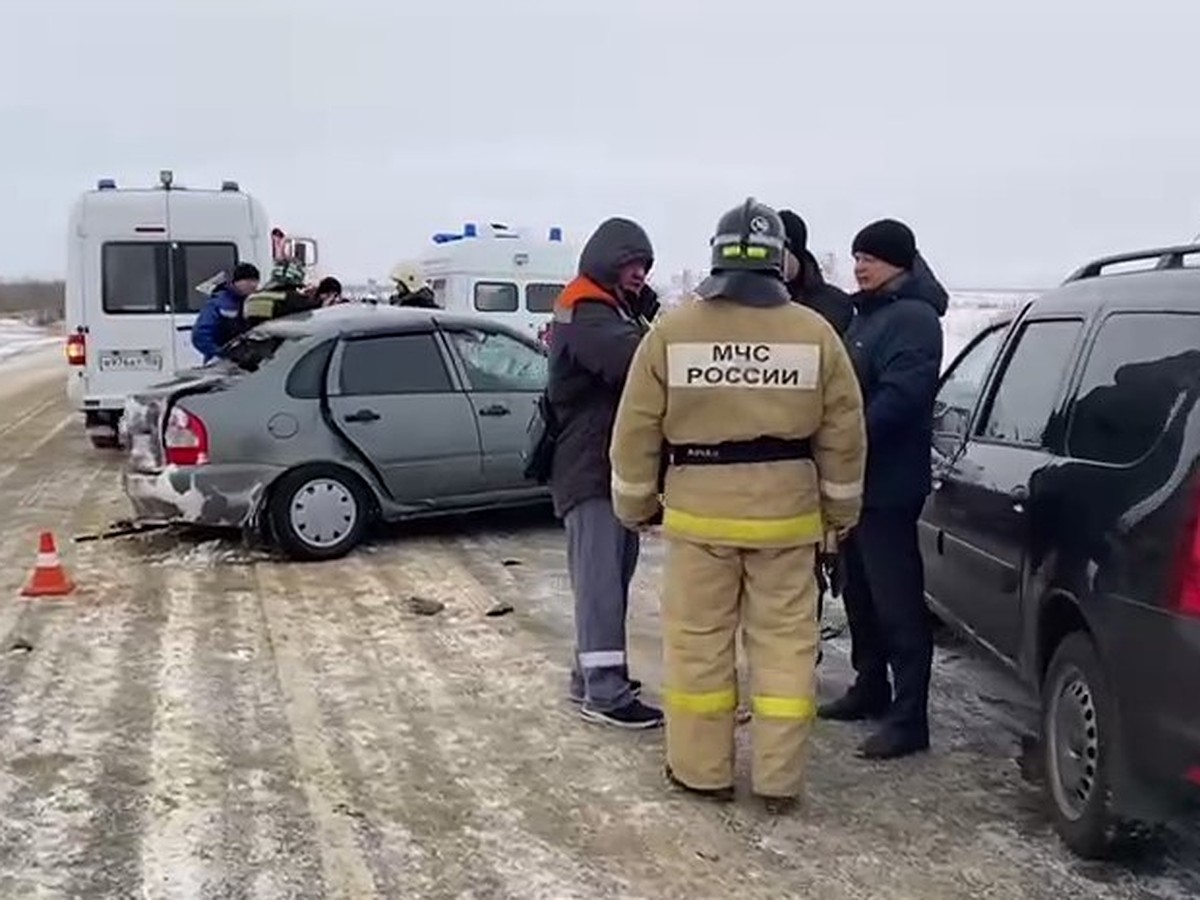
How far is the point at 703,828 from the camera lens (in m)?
4.50

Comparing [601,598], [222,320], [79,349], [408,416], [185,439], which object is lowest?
[601,598]

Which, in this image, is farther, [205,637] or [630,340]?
[205,637]

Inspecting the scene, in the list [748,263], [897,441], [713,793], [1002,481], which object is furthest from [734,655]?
[748,263]

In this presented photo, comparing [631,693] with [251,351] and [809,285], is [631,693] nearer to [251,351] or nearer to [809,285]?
[809,285]

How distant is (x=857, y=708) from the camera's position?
18.7 ft

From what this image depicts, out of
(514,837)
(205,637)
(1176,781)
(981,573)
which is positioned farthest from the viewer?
(205,637)

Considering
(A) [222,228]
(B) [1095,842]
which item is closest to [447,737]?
(B) [1095,842]

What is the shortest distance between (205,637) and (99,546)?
9.17 ft

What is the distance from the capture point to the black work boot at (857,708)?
569cm

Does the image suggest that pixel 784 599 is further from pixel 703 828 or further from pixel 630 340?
pixel 630 340

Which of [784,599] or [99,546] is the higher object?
[784,599]

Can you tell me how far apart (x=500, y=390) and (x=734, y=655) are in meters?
5.14

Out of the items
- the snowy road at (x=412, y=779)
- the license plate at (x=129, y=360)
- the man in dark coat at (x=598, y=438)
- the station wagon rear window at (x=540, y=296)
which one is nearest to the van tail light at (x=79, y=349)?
the license plate at (x=129, y=360)

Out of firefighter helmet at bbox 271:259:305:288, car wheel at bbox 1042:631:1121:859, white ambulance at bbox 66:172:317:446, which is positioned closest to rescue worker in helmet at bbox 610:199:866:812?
car wheel at bbox 1042:631:1121:859
